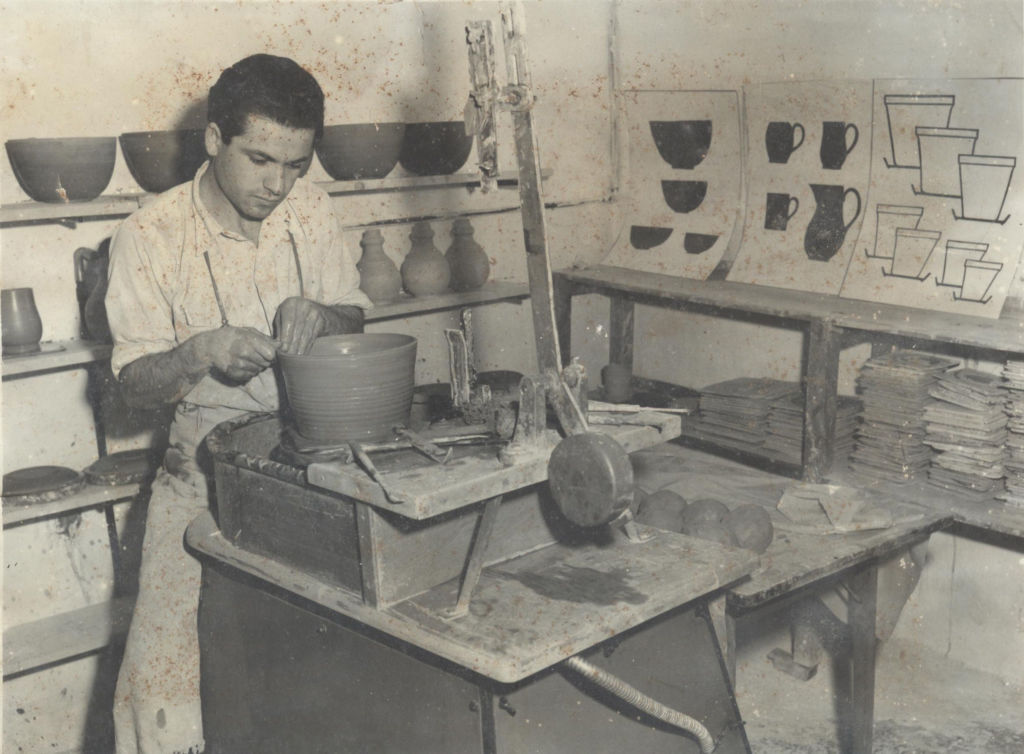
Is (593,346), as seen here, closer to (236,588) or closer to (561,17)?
(561,17)

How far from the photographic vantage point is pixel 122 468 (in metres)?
3.40

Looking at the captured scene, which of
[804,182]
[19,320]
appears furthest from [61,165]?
[804,182]

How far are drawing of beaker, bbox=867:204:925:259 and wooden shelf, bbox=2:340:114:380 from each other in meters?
2.72

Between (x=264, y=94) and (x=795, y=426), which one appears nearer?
(x=264, y=94)

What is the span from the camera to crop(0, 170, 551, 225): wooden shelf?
10.1 ft

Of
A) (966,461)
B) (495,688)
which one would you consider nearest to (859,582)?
(966,461)

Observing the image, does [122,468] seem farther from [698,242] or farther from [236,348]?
[698,242]

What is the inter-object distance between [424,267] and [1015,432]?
7.34 feet

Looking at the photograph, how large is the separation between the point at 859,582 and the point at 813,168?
179 centimetres

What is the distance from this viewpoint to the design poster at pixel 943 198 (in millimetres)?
3375

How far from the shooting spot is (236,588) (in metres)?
2.38

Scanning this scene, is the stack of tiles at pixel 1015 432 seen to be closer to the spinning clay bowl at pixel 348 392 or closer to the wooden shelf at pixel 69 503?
the spinning clay bowl at pixel 348 392

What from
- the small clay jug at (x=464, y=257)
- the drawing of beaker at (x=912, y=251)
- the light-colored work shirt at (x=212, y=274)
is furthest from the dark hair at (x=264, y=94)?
the drawing of beaker at (x=912, y=251)

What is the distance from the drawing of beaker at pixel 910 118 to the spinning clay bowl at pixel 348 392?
233 cm
